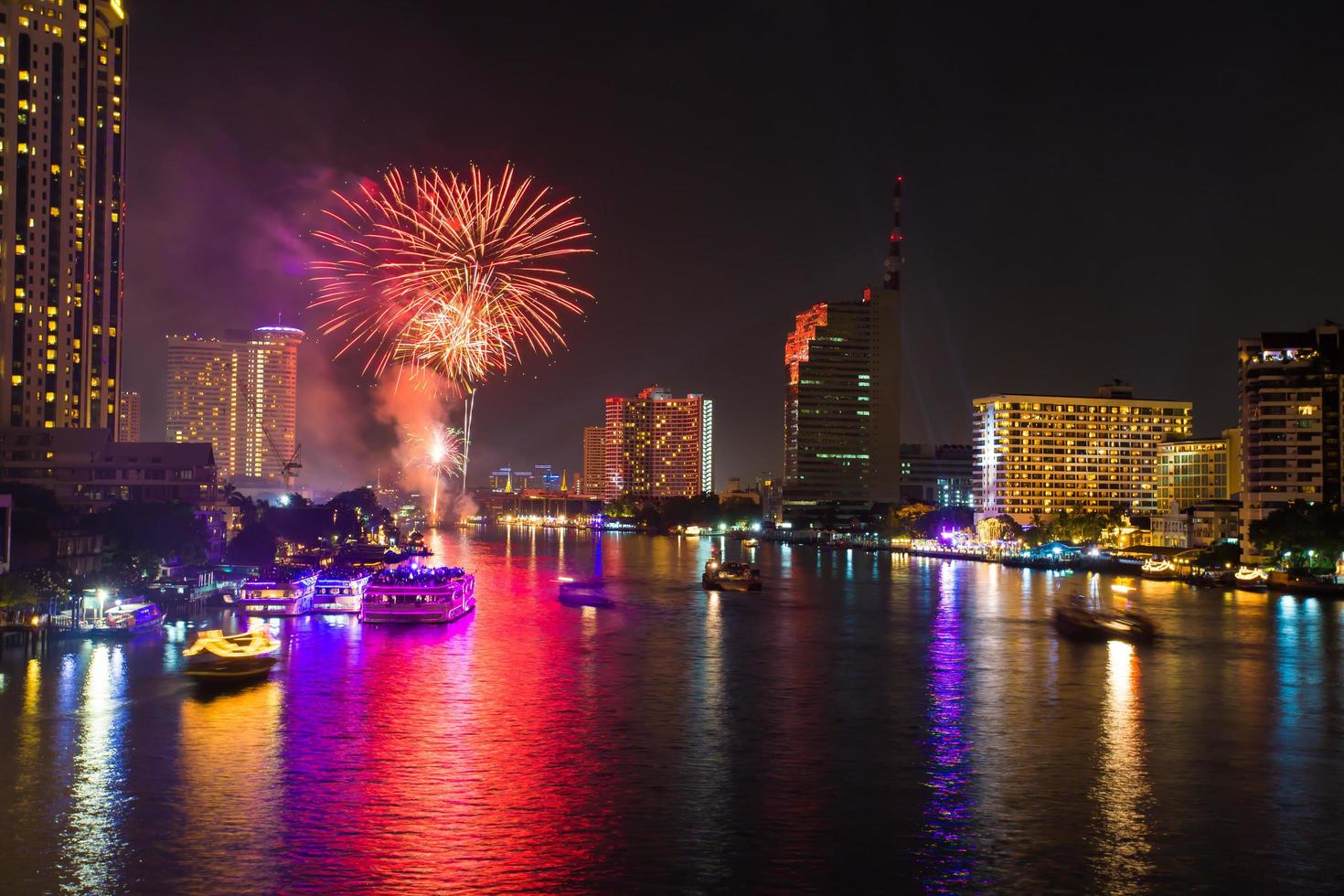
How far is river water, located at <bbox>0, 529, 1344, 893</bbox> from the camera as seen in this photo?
1571 centimetres

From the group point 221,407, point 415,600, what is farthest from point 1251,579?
point 221,407

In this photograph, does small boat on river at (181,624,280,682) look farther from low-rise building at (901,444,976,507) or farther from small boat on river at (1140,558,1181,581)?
low-rise building at (901,444,976,507)

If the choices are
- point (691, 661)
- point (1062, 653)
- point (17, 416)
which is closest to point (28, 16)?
point (17, 416)

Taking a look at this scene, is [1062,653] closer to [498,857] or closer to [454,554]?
[498,857]

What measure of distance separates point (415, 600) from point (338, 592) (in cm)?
712

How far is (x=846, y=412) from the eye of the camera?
14800 centimetres

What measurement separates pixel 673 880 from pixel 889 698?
13.2m


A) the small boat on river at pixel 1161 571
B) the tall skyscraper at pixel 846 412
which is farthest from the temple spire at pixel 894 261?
the small boat on river at pixel 1161 571

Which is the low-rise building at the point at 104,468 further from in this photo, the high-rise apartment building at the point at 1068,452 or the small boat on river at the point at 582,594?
the high-rise apartment building at the point at 1068,452

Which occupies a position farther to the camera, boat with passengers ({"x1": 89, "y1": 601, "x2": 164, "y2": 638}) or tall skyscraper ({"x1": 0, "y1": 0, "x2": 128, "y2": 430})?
tall skyscraper ({"x1": 0, "y1": 0, "x2": 128, "y2": 430})

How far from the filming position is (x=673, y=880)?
49.8 ft

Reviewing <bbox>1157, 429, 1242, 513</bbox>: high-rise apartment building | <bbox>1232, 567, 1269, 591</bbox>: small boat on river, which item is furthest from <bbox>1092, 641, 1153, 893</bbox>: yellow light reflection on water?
<bbox>1157, 429, 1242, 513</bbox>: high-rise apartment building

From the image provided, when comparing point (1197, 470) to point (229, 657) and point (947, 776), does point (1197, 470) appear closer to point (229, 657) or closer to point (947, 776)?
point (947, 776)

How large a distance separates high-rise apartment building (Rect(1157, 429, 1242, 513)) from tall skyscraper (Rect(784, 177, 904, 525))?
3609 cm
